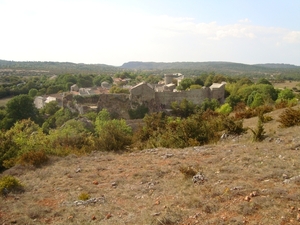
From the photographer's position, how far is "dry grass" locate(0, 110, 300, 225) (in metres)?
5.02

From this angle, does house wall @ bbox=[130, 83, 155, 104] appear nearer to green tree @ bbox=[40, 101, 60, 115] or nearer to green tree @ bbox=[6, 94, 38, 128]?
green tree @ bbox=[40, 101, 60, 115]

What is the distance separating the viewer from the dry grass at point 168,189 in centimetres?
502

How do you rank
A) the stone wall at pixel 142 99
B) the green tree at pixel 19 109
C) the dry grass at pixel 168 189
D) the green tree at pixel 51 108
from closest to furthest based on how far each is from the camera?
the dry grass at pixel 168 189
the stone wall at pixel 142 99
the green tree at pixel 19 109
the green tree at pixel 51 108

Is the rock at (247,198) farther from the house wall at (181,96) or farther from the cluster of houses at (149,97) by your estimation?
the house wall at (181,96)

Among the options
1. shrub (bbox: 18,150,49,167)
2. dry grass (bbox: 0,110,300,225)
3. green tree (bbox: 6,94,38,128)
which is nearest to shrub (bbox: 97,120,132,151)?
dry grass (bbox: 0,110,300,225)

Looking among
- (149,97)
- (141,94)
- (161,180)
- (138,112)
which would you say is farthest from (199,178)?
(149,97)

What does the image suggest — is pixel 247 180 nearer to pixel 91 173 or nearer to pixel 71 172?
pixel 91 173

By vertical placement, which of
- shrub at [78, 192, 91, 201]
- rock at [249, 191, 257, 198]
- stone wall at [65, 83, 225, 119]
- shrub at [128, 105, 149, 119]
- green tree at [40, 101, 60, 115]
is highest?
→ rock at [249, 191, 257, 198]

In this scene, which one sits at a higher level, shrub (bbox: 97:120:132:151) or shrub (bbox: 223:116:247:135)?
shrub (bbox: 223:116:247:135)

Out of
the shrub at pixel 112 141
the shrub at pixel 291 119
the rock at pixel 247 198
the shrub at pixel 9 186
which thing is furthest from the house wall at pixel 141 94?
the rock at pixel 247 198

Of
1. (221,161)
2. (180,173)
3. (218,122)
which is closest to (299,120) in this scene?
(218,122)

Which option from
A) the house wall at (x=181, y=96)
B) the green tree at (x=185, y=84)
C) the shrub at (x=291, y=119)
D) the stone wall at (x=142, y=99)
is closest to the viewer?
the shrub at (x=291, y=119)

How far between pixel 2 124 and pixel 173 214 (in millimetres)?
28585

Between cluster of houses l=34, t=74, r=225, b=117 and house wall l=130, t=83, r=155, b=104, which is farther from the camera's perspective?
house wall l=130, t=83, r=155, b=104
